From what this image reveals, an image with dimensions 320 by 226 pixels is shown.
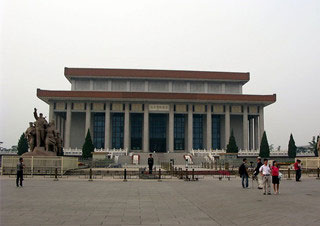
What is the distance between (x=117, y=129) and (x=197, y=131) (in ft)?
52.9

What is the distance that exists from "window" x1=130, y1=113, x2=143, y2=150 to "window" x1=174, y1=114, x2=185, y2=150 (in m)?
7.06

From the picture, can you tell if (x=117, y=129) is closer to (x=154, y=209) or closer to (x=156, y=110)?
(x=156, y=110)

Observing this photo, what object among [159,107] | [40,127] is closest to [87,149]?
[159,107]

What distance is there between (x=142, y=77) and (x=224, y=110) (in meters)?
17.7

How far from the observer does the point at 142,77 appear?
6975 centimetres

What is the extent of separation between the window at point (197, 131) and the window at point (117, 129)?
14.5 meters

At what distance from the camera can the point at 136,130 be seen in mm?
69375

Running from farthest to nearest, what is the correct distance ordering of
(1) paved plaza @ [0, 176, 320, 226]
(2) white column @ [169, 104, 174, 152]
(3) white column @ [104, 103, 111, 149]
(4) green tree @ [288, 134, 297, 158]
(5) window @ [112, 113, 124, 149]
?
(5) window @ [112, 113, 124, 149] < (2) white column @ [169, 104, 174, 152] < (3) white column @ [104, 103, 111, 149] < (4) green tree @ [288, 134, 297, 158] < (1) paved plaza @ [0, 176, 320, 226]

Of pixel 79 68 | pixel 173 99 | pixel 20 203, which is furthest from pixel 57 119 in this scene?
pixel 20 203

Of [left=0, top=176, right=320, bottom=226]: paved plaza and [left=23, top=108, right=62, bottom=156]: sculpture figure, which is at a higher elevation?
[left=23, top=108, right=62, bottom=156]: sculpture figure

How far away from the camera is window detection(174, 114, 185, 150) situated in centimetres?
6925

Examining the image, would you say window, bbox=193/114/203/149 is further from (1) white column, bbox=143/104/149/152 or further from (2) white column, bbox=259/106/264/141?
(2) white column, bbox=259/106/264/141

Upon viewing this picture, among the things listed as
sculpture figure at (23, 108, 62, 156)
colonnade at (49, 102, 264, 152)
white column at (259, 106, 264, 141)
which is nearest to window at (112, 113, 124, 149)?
colonnade at (49, 102, 264, 152)

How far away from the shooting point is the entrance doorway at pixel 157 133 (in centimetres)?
6969
